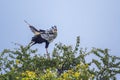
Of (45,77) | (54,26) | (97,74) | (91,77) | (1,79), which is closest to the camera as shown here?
(45,77)

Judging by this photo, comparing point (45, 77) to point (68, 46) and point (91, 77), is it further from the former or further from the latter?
point (68, 46)

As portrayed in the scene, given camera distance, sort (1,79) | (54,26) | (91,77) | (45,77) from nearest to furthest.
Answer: (45,77)
(91,77)
(1,79)
(54,26)

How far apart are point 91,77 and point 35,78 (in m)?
2.98

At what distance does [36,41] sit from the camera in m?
25.2

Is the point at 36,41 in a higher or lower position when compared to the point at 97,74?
higher

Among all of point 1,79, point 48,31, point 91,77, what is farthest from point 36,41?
point 91,77

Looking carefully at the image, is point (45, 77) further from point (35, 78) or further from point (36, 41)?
point (36, 41)

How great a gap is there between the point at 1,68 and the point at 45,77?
731 cm

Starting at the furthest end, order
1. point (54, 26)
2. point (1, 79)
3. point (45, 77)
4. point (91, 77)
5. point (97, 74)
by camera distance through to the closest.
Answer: point (54, 26), point (97, 74), point (1, 79), point (91, 77), point (45, 77)

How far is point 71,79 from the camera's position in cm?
1886

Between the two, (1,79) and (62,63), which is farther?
(62,63)

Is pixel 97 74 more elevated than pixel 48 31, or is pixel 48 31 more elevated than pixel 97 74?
pixel 48 31

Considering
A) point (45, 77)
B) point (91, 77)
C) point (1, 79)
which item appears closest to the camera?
point (45, 77)

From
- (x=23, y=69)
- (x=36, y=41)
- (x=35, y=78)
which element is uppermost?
(x=36, y=41)
